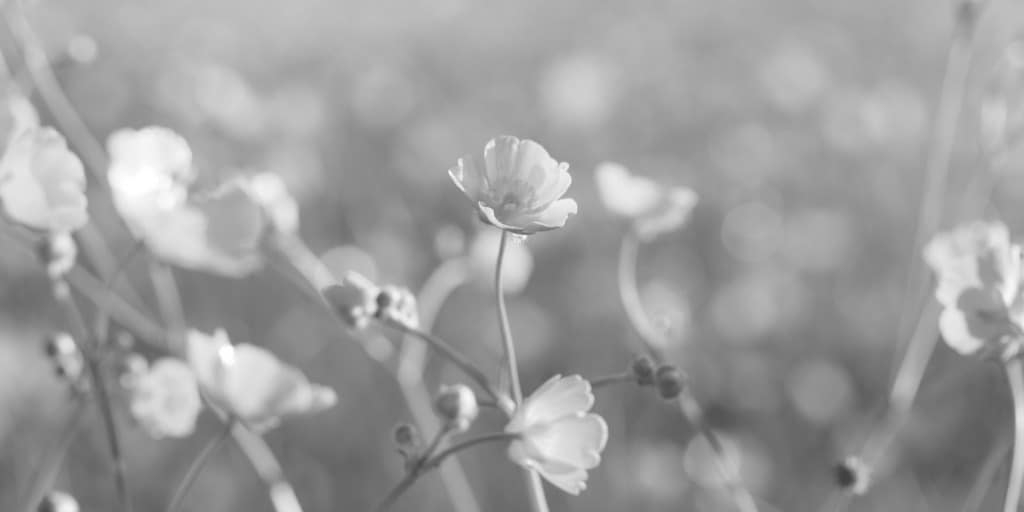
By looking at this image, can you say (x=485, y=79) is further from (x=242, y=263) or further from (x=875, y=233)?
(x=242, y=263)

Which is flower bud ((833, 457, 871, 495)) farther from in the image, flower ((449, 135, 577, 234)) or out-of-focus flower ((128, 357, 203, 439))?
out-of-focus flower ((128, 357, 203, 439))

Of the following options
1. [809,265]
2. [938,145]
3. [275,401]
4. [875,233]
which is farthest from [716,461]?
[875,233]

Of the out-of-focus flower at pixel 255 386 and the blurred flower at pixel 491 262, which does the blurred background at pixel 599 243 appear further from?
the out-of-focus flower at pixel 255 386

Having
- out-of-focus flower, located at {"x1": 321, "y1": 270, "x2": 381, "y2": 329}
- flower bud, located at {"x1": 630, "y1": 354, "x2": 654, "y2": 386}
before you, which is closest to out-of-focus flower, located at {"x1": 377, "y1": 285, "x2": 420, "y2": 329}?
out-of-focus flower, located at {"x1": 321, "y1": 270, "x2": 381, "y2": 329}

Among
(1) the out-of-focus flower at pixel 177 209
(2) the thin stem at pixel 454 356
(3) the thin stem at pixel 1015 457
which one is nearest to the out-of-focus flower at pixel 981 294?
(3) the thin stem at pixel 1015 457

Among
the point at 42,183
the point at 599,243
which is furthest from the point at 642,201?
the point at 599,243

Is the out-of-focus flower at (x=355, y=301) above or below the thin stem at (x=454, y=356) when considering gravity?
above
